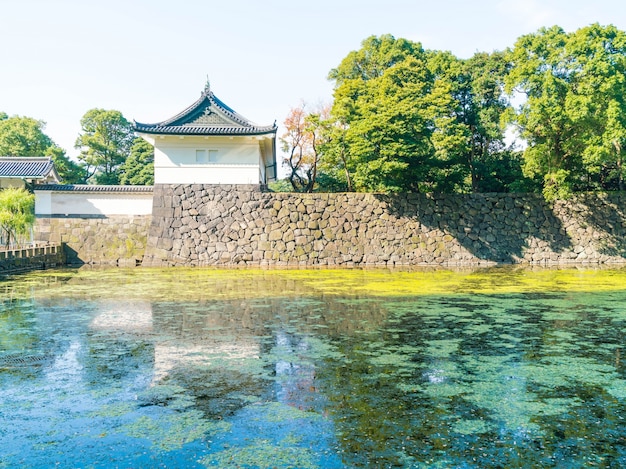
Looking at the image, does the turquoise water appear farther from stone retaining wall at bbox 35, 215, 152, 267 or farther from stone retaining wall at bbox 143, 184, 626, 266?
stone retaining wall at bbox 35, 215, 152, 267

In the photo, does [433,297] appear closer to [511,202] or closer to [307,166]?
[511,202]

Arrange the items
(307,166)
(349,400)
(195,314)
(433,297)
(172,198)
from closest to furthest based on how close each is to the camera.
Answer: (349,400) < (195,314) < (433,297) < (172,198) < (307,166)

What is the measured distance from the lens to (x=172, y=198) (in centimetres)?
1673

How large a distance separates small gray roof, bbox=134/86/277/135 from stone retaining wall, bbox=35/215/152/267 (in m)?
2.88

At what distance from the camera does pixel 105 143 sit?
2969cm

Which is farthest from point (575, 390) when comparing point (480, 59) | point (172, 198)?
point (480, 59)

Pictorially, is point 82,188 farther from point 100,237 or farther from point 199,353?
point 199,353

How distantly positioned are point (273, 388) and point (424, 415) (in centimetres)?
119

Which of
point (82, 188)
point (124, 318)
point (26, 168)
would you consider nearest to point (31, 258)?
point (82, 188)

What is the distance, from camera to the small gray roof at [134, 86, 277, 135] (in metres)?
16.2

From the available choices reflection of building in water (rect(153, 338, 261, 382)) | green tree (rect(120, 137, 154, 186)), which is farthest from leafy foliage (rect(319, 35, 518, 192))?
reflection of building in water (rect(153, 338, 261, 382))

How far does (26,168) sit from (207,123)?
609 centimetres

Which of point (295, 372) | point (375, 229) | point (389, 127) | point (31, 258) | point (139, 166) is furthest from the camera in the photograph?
point (139, 166)

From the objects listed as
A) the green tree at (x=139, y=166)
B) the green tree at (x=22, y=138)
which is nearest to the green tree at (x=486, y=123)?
the green tree at (x=139, y=166)
